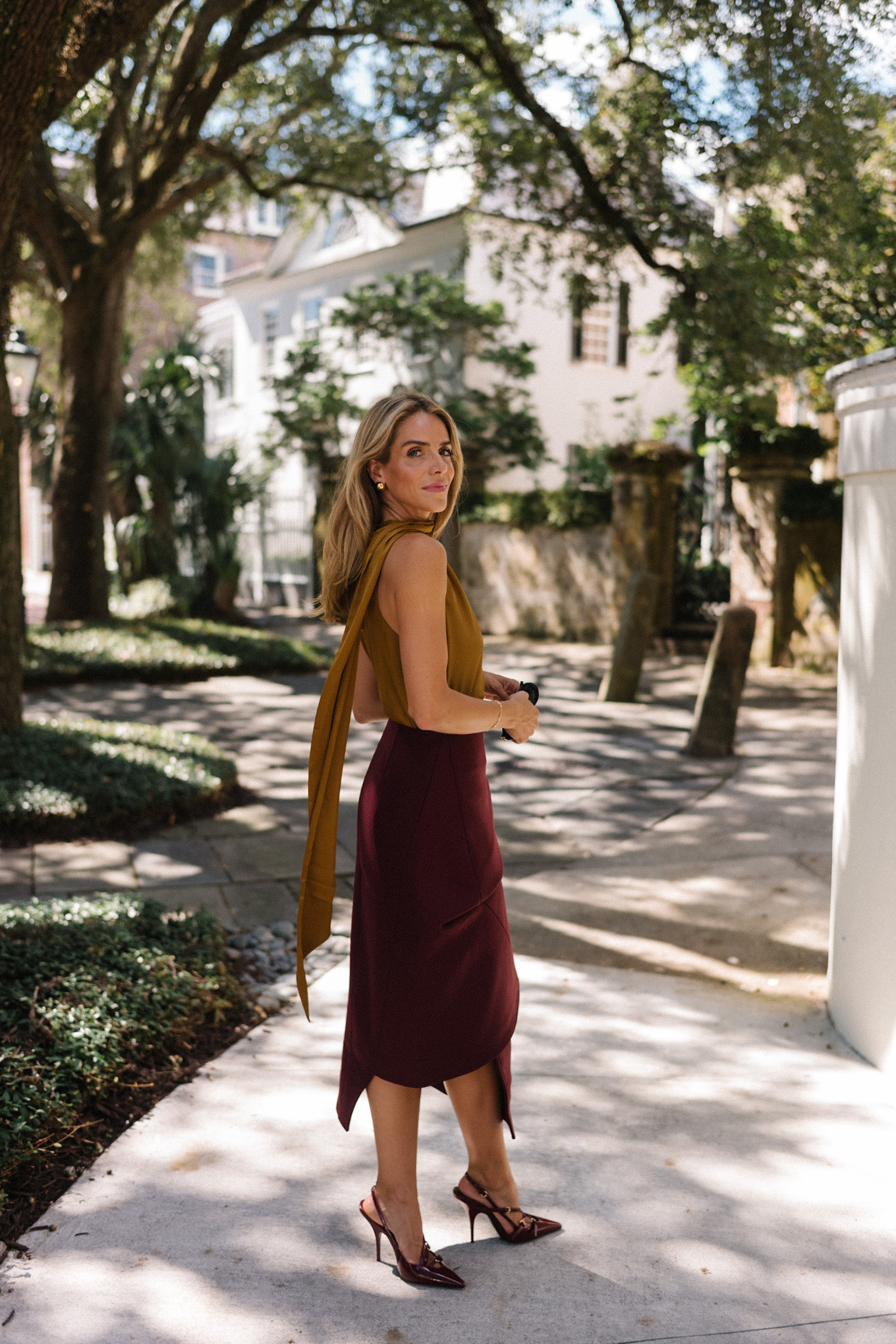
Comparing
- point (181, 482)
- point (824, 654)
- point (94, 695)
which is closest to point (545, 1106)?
point (94, 695)

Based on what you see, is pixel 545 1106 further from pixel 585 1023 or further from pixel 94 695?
pixel 94 695

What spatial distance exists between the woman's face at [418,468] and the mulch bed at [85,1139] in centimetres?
192

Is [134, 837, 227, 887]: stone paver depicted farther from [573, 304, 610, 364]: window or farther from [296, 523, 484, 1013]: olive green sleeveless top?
[573, 304, 610, 364]: window

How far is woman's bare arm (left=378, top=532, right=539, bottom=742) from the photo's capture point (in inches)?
95.6

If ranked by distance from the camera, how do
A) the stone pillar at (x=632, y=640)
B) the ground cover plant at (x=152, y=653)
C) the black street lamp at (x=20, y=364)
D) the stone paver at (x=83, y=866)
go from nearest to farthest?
the stone paver at (x=83, y=866) → the black street lamp at (x=20, y=364) → the stone pillar at (x=632, y=640) → the ground cover plant at (x=152, y=653)

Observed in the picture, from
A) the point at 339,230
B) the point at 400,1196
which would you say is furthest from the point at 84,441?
the point at 339,230

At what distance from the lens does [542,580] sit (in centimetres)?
1669

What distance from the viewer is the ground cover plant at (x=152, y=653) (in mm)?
12195

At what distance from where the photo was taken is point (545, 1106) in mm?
3449

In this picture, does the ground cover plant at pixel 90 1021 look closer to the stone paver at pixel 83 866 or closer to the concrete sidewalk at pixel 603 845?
the stone paver at pixel 83 866

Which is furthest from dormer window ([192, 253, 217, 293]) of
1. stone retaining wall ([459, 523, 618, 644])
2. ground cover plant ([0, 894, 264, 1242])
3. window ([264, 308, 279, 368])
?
ground cover plant ([0, 894, 264, 1242])

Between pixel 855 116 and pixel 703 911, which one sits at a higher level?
pixel 855 116

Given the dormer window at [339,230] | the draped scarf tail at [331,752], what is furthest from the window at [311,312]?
the draped scarf tail at [331,752]

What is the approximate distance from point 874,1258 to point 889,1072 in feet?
3.40
